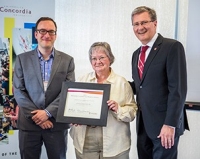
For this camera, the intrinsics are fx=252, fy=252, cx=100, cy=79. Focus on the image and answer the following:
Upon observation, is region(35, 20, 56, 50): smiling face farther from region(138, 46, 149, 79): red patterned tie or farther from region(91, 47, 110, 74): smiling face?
region(138, 46, 149, 79): red patterned tie

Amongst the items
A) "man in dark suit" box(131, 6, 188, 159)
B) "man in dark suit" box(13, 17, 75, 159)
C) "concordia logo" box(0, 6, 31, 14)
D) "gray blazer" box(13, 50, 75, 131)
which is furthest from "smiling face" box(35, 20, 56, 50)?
"concordia logo" box(0, 6, 31, 14)

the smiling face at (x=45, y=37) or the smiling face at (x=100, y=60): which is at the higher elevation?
the smiling face at (x=45, y=37)

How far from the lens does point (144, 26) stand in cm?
179

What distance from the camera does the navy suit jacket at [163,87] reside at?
63.8 inches

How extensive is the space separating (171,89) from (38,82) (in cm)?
107

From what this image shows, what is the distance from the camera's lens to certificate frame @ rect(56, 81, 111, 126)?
1738mm

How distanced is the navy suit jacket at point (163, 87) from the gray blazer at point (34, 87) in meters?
0.68

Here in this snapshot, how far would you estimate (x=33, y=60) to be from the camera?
2.14 meters

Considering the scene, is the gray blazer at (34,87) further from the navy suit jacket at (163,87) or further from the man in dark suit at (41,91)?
the navy suit jacket at (163,87)

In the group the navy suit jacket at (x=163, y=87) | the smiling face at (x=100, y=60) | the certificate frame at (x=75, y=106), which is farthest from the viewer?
the smiling face at (x=100, y=60)

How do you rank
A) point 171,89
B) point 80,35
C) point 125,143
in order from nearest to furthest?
point 171,89 → point 125,143 → point 80,35

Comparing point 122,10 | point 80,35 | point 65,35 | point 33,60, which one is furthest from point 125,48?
point 33,60

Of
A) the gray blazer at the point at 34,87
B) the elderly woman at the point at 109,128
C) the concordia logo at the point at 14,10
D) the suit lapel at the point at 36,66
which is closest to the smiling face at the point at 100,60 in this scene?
the elderly woman at the point at 109,128

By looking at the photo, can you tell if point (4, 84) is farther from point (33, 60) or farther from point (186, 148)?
point (186, 148)
